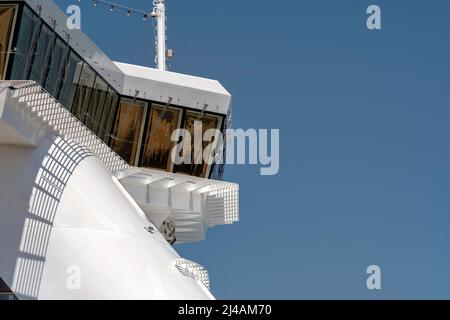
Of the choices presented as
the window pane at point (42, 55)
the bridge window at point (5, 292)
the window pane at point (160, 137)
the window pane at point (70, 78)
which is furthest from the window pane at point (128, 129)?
the bridge window at point (5, 292)

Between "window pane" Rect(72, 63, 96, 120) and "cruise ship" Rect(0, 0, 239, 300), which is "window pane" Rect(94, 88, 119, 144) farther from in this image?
"window pane" Rect(72, 63, 96, 120)

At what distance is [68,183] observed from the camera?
16.9 metres

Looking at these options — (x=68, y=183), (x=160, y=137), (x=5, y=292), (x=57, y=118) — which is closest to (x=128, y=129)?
(x=160, y=137)

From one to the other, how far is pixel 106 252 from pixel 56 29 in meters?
4.54

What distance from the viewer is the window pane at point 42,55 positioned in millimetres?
17219

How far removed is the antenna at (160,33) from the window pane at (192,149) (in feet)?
17.6

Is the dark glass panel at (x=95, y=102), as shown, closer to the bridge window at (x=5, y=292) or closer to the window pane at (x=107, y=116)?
the window pane at (x=107, y=116)

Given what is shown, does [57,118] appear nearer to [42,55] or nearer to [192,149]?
[42,55]

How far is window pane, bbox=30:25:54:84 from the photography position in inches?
678

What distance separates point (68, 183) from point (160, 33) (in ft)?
41.1

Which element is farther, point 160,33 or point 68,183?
point 160,33

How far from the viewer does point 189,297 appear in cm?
1559

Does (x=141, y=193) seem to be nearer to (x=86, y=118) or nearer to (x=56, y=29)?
(x=86, y=118)
